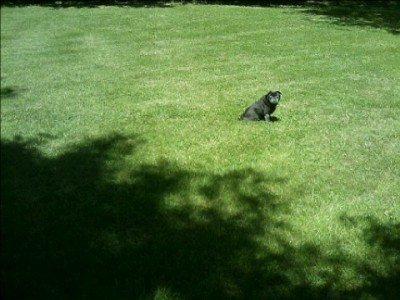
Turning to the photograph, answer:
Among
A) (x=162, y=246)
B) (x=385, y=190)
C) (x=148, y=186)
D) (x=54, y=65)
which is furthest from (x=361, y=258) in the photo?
(x=54, y=65)

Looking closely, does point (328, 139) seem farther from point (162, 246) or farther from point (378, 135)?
point (162, 246)

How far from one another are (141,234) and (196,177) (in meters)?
1.99

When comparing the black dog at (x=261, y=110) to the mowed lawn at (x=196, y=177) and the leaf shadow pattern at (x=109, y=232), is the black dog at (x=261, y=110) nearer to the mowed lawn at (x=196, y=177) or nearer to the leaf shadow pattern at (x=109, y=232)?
the mowed lawn at (x=196, y=177)

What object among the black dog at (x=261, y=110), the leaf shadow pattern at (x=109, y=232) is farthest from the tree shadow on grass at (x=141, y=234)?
the black dog at (x=261, y=110)

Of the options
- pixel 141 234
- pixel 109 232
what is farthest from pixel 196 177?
pixel 109 232

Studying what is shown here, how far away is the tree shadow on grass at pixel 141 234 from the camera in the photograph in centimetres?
579

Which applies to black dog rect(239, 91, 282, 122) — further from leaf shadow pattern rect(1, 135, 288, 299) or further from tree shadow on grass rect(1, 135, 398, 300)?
leaf shadow pattern rect(1, 135, 288, 299)

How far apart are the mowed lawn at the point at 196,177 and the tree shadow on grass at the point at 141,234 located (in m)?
0.02

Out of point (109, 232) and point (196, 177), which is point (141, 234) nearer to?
point (109, 232)

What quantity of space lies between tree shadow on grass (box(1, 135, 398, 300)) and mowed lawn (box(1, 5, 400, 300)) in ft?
0.08

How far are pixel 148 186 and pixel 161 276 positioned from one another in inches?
96.0

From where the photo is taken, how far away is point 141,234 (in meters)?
6.80

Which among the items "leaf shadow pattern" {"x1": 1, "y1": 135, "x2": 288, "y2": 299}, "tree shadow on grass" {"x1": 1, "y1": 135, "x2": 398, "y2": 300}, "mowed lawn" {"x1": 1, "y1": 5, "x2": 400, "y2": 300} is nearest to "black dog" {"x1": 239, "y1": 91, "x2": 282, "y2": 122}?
"mowed lawn" {"x1": 1, "y1": 5, "x2": 400, "y2": 300}

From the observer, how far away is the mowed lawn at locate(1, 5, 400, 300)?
19.8 feet
